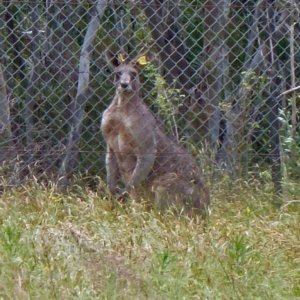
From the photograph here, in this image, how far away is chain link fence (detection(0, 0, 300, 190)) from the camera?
770cm

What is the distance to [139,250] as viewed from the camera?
5.28 metres

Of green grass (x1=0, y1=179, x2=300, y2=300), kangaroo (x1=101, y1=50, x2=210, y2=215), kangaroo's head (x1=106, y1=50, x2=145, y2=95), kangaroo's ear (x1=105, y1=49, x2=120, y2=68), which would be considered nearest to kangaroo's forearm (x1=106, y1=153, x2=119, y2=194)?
kangaroo (x1=101, y1=50, x2=210, y2=215)

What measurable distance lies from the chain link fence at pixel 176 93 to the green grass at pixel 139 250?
91 centimetres

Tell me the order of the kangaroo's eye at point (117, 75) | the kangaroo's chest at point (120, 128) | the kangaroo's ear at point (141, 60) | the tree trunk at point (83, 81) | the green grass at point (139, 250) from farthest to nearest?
the tree trunk at point (83, 81), the kangaroo's chest at point (120, 128), the kangaroo's eye at point (117, 75), the kangaroo's ear at point (141, 60), the green grass at point (139, 250)

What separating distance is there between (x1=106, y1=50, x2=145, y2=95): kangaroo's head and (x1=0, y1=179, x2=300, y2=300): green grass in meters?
1.24

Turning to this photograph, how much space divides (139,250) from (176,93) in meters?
3.29

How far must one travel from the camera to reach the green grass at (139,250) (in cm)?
466

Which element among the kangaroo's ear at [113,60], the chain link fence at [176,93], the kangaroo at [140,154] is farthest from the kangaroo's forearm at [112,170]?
the kangaroo's ear at [113,60]

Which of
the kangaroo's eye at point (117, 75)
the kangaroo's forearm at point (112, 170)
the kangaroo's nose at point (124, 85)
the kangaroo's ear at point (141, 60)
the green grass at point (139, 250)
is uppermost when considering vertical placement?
the kangaroo's ear at point (141, 60)

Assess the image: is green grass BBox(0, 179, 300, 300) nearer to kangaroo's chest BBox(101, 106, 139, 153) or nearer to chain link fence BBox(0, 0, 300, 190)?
chain link fence BBox(0, 0, 300, 190)

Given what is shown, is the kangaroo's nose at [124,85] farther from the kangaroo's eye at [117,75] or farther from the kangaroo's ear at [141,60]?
the kangaroo's ear at [141,60]

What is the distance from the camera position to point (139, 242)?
218 inches

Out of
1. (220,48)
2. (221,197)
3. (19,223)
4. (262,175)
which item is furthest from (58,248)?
(220,48)

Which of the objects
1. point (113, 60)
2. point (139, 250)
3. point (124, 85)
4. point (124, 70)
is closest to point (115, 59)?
point (113, 60)
